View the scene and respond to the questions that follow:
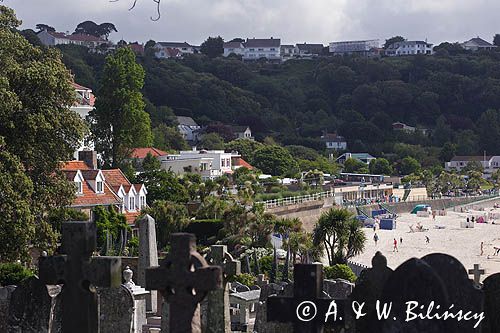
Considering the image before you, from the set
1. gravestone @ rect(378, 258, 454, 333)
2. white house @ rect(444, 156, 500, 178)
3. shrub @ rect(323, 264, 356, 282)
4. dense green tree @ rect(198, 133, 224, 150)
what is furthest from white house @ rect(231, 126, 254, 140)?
gravestone @ rect(378, 258, 454, 333)

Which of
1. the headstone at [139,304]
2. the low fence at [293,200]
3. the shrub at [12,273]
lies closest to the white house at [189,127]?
the low fence at [293,200]

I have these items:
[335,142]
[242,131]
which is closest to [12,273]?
[242,131]

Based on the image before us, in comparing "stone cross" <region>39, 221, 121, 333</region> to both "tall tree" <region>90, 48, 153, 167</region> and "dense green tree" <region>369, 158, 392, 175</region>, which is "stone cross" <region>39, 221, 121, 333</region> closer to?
"tall tree" <region>90, 48, 153, 167</region>

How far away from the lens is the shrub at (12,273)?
68.3 feet

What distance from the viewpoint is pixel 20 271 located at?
21.6m

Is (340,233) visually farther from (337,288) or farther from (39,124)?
(337,288)

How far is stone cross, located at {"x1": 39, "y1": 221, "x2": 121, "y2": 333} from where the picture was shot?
26.2 feet

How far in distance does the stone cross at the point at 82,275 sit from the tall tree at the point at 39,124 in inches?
683

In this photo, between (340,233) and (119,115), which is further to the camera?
(119,115)

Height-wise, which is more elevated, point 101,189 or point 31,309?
point 101,189

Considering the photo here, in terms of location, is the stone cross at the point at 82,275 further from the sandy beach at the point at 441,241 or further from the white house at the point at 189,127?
the white house at the point at 189,127

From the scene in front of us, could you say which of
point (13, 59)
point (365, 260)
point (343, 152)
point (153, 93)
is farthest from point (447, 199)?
point (13, 59)

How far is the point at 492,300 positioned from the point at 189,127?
137585 mm

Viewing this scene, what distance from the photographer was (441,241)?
7056 centimetres
